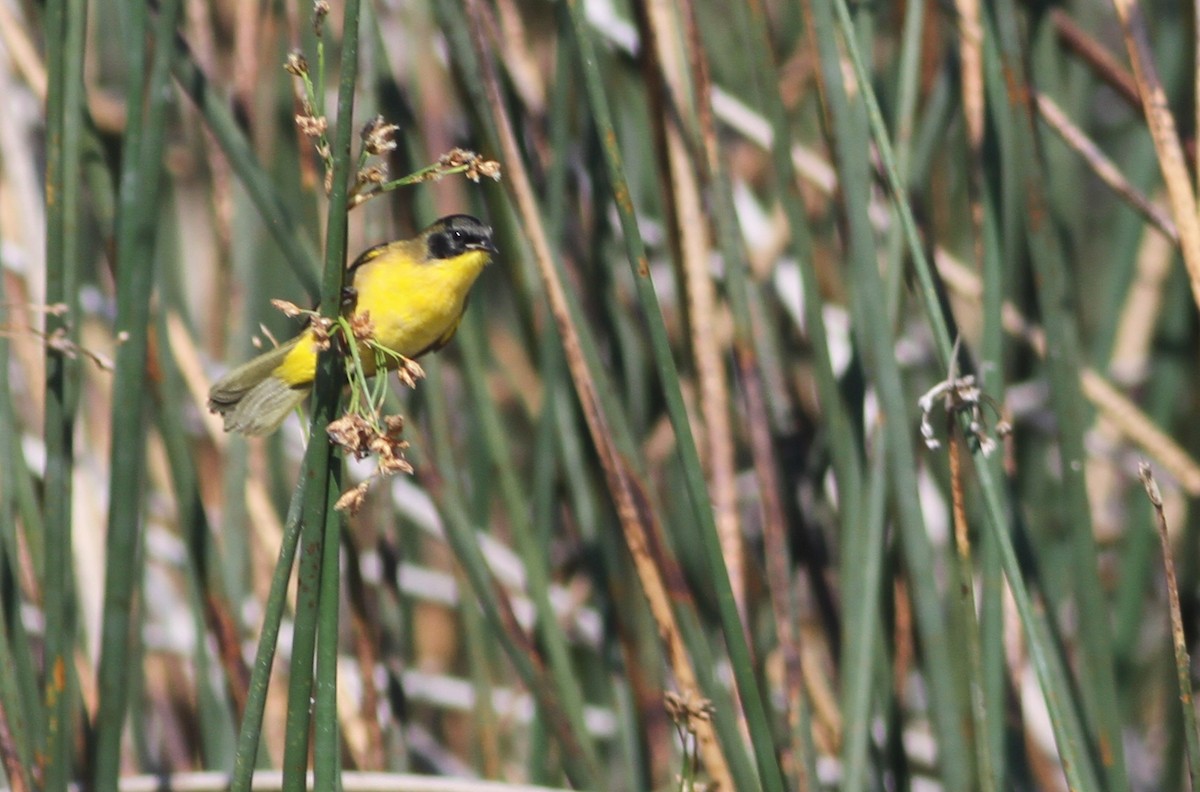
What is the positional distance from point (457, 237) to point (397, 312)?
124 mm

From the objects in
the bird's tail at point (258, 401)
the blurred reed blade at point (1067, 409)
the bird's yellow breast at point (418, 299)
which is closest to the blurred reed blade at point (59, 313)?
→ the bird's tail at point (258, 401)

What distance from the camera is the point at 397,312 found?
5.19ft

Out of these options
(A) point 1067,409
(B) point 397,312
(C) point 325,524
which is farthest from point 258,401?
(A) point 1067,409

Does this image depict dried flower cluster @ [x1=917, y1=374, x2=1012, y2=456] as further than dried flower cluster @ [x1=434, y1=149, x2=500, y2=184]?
Yes

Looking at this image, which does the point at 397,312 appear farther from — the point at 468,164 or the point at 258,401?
the point at 468,164

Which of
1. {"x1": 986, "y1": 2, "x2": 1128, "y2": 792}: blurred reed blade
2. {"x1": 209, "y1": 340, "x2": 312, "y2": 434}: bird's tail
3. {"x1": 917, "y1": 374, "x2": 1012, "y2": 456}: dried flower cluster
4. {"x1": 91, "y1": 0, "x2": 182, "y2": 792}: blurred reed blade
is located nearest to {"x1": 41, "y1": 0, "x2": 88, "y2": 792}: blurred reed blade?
{"x1": 91, "y1": 0, "x2": 182, "y2": 792}: blurred reed blade

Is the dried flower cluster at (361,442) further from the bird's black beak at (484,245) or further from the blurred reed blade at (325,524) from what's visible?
the bird's black beak at (484,245)

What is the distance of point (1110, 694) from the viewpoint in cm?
140

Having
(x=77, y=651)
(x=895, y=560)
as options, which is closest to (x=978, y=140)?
(x=895, y=560)

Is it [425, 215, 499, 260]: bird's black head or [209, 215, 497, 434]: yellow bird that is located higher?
[425, 215, 499, 260]: bird's black head

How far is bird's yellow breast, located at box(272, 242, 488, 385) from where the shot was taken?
1.58 meters

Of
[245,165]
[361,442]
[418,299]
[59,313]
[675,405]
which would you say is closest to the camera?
[361,442]

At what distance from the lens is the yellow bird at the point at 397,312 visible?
59.2 inches

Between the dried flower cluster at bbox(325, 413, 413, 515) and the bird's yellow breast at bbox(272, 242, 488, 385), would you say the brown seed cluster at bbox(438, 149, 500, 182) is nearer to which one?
the dried flower cluster at bbox(325, 413, 413, 515)
